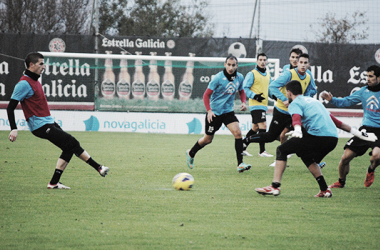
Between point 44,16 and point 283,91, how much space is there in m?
22.3

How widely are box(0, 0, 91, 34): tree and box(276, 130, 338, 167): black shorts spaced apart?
24125 mm

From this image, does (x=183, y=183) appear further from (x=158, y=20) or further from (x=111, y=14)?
(x=111, y=14)

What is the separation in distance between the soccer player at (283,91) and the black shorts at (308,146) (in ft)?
7.63

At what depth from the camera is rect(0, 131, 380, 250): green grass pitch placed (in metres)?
4.30

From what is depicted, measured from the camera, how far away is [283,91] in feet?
31.2

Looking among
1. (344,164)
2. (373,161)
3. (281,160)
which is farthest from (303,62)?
(281,160)

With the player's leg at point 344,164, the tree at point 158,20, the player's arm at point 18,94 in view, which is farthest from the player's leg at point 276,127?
the tree at point 158,20

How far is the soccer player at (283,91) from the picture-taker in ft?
28.0

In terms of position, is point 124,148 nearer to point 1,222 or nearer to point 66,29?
point 1,222

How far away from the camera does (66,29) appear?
29469 millimetres

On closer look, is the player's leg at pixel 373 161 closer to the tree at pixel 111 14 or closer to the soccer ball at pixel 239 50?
the soccer ball at pixel 239 50

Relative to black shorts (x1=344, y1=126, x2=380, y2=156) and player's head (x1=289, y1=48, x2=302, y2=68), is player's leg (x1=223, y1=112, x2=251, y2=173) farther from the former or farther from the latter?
black shorts (x1=344, y1=126, x2=380, y2=156)

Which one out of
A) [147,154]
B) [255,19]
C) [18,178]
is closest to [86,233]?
[18,178]

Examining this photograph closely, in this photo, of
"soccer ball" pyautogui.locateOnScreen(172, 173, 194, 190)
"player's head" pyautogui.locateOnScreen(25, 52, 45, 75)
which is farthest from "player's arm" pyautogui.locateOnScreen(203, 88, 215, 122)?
"player's head" pyautogui.locateOnScreen(25, 52, 45, 75)
